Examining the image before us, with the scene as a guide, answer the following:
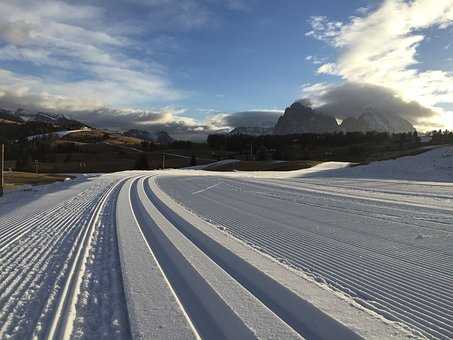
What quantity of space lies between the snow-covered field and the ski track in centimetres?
3

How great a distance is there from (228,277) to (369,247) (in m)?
3.68

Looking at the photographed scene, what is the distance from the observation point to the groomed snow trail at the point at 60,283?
4820 millimetres

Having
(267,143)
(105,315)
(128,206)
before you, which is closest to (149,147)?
(267,143)

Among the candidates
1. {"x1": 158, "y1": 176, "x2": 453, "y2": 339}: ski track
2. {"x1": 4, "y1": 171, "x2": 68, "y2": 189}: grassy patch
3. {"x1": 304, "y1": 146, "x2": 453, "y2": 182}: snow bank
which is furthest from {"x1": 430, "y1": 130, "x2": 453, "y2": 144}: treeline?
{"x1": 158, "y1": 176, "x2": 453, "y2": 339}: ski track

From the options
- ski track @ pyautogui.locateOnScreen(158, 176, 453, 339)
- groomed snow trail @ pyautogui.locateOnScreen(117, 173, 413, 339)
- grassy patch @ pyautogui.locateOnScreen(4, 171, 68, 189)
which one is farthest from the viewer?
grassy patch @ pyautogui.locateOnScreen(4, 171, 68, 189)

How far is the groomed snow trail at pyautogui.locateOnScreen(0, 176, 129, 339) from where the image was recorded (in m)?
4.82

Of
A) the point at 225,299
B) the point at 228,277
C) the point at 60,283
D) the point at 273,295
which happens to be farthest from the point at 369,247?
the point at 60,283

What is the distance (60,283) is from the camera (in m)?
6.47

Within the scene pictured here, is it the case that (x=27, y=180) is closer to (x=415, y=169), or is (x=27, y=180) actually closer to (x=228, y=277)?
(x=415, y=169)

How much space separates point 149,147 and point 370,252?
18623cm

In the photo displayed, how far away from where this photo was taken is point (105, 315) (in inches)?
203

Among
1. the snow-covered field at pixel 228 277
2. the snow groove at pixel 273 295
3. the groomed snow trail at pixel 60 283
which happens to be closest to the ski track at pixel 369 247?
the snow-covered field at pixel 228 277

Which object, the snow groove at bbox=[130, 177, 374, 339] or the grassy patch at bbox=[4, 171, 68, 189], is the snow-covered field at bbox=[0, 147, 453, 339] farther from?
the grassy patch at bbox=[4, 171, 68, 189]

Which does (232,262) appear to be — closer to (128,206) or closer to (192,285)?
(192,285)
